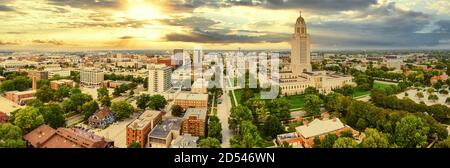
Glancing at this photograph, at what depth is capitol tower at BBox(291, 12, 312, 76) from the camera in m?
9.99

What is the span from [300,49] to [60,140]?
312 inches

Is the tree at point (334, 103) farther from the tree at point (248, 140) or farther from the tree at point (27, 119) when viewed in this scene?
the tree at point (27, 119)

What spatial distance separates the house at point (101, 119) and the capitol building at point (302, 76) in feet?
12.9

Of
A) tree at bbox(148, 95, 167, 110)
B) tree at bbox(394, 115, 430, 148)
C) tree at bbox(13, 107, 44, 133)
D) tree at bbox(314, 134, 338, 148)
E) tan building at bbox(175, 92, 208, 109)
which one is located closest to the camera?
tree at bbox(314, 134, 338, 148)

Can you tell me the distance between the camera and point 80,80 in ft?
28.3

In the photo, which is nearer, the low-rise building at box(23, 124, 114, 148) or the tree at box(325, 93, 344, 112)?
the low-rise building at box(23, 124, 114, 148)

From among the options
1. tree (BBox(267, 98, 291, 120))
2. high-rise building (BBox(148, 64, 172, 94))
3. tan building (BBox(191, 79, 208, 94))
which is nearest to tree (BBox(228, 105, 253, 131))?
tree (BBox(267, 98, 291, 120))

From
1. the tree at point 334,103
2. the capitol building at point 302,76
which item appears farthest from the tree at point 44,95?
the tree at point 334,103

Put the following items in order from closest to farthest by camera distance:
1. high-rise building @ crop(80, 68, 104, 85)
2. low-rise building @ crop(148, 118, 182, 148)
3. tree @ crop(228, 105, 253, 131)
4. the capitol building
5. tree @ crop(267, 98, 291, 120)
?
1. low-rise building @ crop(148, 118, 182, 148)
2. tree @ crop(228, 105, 253, 131)
3. tree @ crop(267, 98, 291, 120)
4. the capitol building
5. high-rise building @ crop(80, 68, 104, 85)

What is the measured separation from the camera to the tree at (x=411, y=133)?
11.3ft

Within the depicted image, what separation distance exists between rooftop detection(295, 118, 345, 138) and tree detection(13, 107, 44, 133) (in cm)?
307

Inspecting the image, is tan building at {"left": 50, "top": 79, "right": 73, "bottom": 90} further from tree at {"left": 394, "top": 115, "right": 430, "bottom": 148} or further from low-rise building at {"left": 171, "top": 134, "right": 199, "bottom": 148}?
tree at {"left": 394, "top": 115, "right": 430, "bottom": 148}
